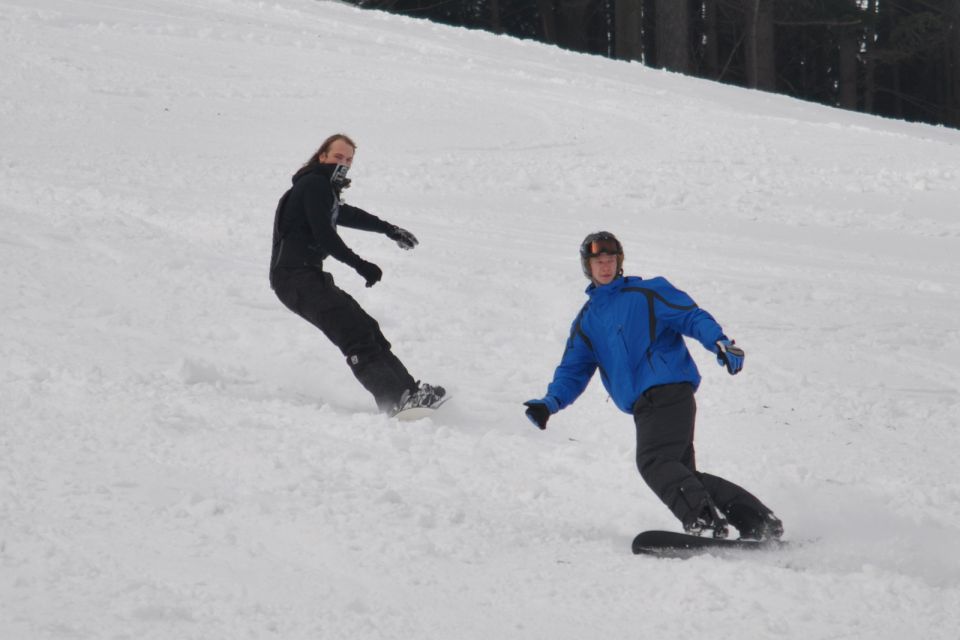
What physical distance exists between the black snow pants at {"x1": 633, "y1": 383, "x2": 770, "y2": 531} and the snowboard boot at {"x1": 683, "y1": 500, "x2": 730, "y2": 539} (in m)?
0.01

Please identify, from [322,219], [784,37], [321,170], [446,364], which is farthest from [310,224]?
[784,37]

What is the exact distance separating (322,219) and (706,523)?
256 centimetres

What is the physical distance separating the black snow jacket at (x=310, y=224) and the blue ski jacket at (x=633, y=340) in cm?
150

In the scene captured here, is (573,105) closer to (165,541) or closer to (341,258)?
(341,258)

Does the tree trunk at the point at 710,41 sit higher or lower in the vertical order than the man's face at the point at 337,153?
higher

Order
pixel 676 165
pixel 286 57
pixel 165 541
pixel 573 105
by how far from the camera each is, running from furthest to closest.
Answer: pixel 286 57 → pixel 573 105 → pixel 676 165 → pixel 165 541

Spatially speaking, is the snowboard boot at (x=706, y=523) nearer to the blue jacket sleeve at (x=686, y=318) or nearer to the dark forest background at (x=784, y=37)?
the blue jacket sleeve at (x=686, y=318)

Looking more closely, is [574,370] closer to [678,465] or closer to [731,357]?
[678,465]

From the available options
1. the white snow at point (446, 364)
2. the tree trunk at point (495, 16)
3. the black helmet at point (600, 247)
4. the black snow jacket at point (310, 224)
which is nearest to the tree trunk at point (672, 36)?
the white snow at point (446, 364)

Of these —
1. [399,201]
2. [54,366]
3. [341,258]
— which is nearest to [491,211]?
[399,201]

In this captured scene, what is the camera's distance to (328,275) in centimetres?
587

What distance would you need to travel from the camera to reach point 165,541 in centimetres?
377

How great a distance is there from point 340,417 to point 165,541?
1710 millimetres

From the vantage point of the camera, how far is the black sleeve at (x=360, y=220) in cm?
608
